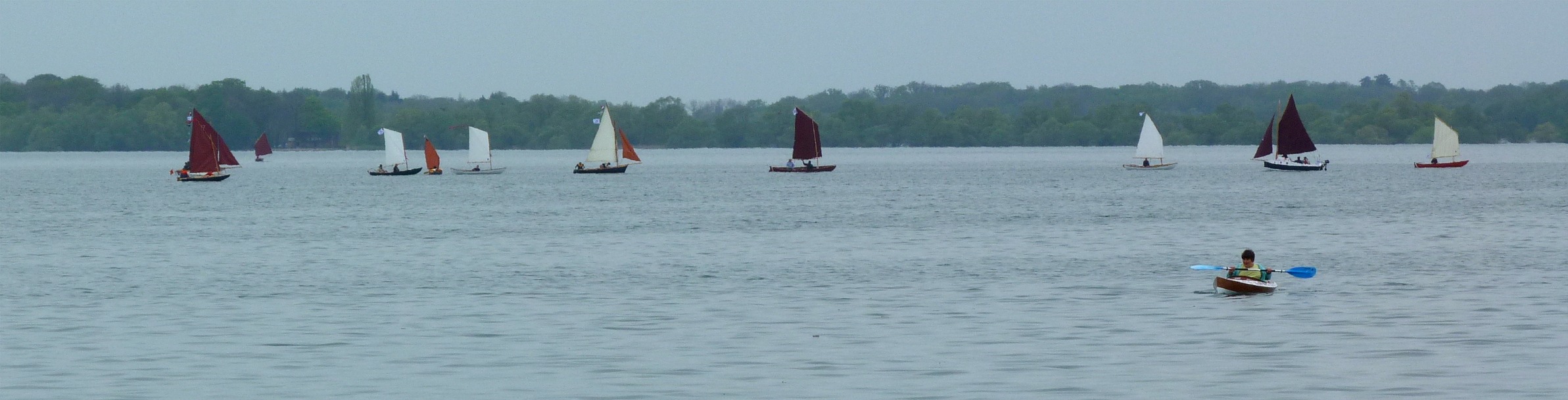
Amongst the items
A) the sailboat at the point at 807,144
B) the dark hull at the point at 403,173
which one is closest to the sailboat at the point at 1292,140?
the sailboat at the point at 807,144

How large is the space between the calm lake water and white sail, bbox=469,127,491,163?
251ft

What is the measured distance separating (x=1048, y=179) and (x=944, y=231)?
78138 mm

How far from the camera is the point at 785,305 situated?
32.4 metres

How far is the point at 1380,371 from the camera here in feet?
74.5

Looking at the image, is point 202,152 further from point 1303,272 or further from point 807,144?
point 1303,272

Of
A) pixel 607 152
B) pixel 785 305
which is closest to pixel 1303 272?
pixel 785 305

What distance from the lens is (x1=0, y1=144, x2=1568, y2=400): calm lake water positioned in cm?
2253

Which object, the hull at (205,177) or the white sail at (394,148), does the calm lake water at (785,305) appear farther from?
the white sail at (394,148)

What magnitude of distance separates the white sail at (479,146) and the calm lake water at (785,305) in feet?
251

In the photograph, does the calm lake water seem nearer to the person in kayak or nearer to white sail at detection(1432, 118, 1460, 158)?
the person in kayak

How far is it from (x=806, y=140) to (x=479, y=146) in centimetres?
3574

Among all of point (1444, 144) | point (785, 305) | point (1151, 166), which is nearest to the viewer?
point (785, 305)

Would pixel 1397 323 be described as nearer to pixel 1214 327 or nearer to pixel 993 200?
pixel 1214 327

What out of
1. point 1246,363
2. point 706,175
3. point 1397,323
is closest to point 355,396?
point 1246,363
